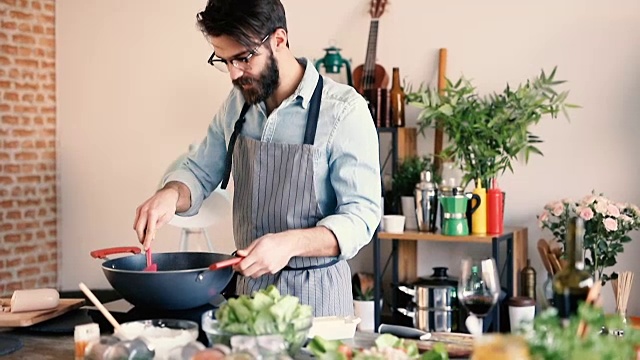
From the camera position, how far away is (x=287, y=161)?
279 cm

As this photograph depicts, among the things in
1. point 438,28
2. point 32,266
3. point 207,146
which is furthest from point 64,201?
point 207,146

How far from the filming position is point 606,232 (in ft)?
13.6

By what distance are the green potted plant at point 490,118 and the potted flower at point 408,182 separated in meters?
0.16

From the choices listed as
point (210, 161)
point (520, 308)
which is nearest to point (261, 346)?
point (210, 161)

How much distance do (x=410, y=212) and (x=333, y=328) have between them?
2579 mm

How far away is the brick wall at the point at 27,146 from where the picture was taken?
5543mm

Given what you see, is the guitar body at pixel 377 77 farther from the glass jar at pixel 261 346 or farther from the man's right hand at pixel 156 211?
the glass jar at pixel 261 346

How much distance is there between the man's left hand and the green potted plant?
216cm

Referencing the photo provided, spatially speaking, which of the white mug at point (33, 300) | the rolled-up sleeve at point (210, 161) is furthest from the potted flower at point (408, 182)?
the white mug at point (33, 300)

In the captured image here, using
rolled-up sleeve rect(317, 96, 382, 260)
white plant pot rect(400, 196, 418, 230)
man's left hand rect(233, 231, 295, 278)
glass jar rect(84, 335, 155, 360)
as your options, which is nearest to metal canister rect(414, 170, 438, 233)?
white plant pot rect(400, 196, 418, 230)

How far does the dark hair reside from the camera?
8.64 feet

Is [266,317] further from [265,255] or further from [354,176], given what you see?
[354,176]

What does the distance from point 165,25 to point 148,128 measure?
0.66 metres

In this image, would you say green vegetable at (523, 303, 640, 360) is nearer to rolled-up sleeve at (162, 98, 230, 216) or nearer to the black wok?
the black wok
